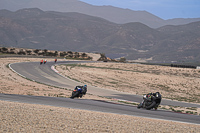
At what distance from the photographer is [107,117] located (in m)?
12.7

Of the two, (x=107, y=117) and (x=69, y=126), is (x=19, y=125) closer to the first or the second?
(x=69, y=126)

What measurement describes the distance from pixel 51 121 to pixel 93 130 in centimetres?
183

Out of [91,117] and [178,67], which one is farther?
[178,67]

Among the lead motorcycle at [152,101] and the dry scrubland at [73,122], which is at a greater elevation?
the lead motorcycle at [152,101]

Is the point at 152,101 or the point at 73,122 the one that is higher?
the point at 152,101

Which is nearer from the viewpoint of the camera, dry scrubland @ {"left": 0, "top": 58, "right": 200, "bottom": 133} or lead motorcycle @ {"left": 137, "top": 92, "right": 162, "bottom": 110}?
dry scrubland @ {"left": 0, "top": 58, "right": 200, "bottom": 133}

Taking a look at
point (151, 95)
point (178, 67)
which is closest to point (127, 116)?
point (151, 95)

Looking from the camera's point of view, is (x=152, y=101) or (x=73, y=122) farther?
(x=152, y=101)

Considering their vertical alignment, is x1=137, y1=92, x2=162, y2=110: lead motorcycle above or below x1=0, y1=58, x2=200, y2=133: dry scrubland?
above

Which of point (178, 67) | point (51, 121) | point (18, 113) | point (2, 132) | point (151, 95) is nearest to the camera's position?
point (2, 132)

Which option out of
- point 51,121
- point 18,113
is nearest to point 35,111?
point 18,113

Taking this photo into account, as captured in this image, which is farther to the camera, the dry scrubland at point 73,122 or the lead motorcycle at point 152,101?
the lead motorcycle at point 152,101

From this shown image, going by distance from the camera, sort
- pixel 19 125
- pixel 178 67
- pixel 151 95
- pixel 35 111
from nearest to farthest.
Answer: pixel 19 125 < pixel 35 111 < pixel 151 95 < pixel 178 67

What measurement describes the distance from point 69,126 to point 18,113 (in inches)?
108
